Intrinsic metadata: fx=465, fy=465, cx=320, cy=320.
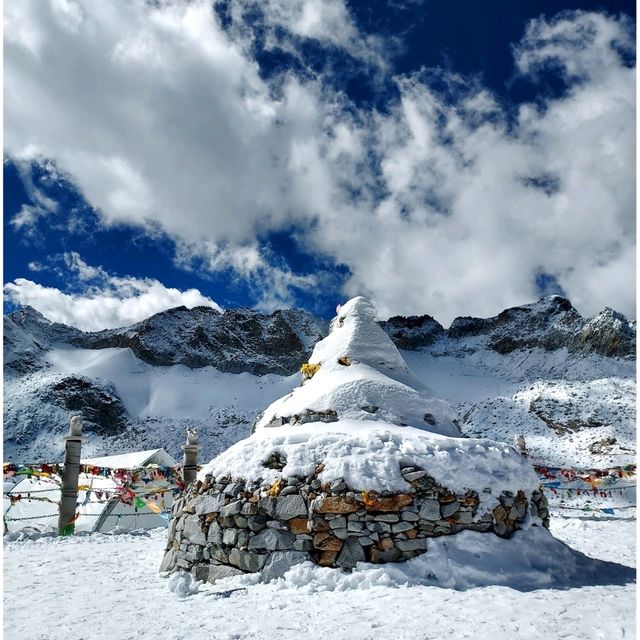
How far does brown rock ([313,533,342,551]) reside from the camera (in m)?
6.41

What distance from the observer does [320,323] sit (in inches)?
2901

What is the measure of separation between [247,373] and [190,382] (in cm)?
724

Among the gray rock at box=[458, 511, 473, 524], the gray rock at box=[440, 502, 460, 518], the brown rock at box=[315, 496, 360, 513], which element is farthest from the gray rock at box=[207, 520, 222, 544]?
the gray rock at box=[458, 511, 473, 524]

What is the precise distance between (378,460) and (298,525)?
1.47m

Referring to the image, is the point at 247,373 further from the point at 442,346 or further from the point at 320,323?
the point at 442,346

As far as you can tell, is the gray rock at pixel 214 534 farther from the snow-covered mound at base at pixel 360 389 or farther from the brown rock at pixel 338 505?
the snow-covered mound at base at pixel 360 389

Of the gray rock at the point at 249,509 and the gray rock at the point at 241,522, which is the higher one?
the gray rock at the point at 249,509

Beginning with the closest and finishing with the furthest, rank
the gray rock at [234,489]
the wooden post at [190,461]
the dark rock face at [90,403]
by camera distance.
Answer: the gray rock at [234,489]
the wooden post at [190,461]
the dark rock face at [90,403]

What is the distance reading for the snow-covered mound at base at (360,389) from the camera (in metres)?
8.77

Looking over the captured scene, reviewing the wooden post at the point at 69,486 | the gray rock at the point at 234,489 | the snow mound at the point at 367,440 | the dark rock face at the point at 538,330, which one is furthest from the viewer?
the dark rock face at the point at 538,330

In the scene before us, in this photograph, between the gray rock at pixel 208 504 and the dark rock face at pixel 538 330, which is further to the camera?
the dark rock face at pixel 538 330

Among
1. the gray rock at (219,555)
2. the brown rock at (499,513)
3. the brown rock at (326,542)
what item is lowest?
the gray rock at (219,555)

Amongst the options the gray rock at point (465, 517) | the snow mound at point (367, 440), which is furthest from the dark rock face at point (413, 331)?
the gray rock at point (465, 517)

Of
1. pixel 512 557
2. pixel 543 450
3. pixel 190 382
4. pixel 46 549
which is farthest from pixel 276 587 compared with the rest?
pixel 190 382
